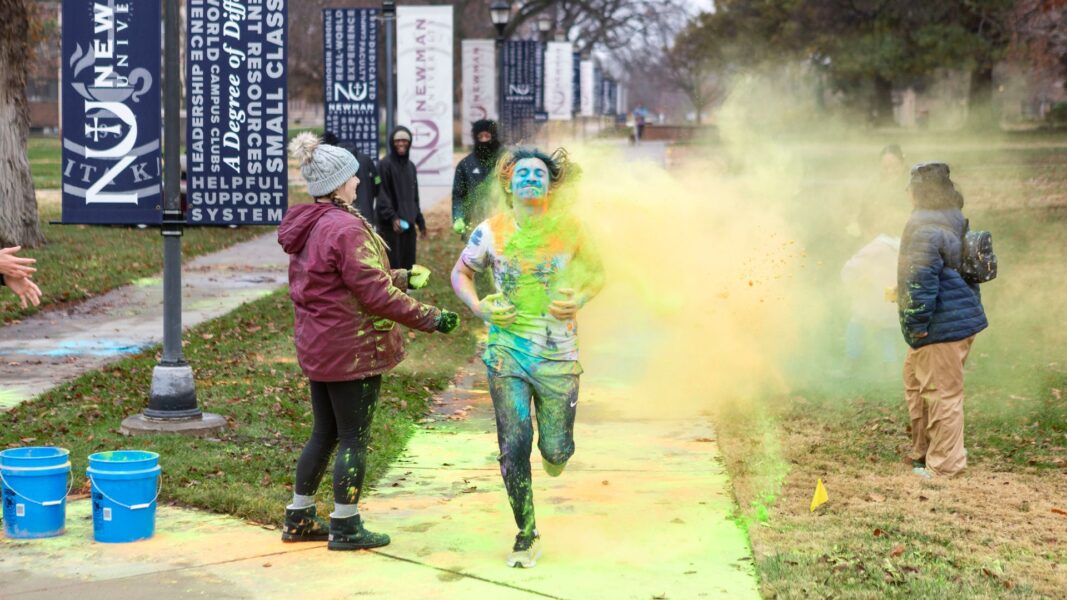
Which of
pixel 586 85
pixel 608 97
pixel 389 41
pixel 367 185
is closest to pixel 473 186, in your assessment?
pixel 367 185

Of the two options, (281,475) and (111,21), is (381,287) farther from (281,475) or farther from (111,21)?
(111,21)

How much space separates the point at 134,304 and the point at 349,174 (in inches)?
406

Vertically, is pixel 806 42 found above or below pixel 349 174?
above

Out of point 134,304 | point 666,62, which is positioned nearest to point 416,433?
point 134,304

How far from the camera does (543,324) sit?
6258 mm

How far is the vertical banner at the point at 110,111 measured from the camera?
8.88 metres

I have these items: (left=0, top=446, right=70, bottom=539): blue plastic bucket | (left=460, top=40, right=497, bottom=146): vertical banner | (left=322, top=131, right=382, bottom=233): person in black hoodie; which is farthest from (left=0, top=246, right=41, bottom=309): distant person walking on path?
(left=460, top=40, right=497, bottom=146): vertical banner

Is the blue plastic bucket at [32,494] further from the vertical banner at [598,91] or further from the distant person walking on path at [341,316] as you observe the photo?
the vertical banner at [598,91]

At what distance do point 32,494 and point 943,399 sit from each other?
16.0ft

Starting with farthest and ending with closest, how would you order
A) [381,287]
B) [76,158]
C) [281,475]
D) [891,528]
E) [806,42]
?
1. [806,42]
2. [76,158]
3. [281,475]
4. [891,528]
5. [381,287]

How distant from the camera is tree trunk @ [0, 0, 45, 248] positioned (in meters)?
21.3

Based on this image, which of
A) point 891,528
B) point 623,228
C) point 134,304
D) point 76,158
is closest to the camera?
point 891,528

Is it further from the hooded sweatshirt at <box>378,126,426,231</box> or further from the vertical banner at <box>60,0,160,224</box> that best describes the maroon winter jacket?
the hooded sweatshirt at <box>378,126,426,231</box>

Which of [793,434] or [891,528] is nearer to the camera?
[891,528]
